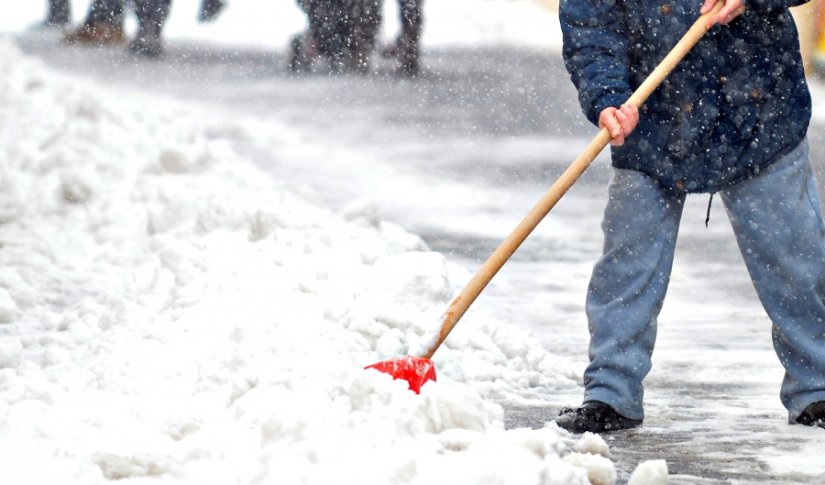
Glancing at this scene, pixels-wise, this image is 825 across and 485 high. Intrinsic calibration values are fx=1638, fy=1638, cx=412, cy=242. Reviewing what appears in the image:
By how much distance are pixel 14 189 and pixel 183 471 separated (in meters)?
5.54

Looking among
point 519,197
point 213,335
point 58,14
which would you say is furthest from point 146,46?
point 213,335

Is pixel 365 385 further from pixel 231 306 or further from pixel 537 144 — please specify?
pixel 537 144

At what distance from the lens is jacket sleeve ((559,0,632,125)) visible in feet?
15.2

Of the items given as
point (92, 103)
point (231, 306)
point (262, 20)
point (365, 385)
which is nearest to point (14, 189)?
point (92, 103)

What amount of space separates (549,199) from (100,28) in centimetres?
1821

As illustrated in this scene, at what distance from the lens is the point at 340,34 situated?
18.5m

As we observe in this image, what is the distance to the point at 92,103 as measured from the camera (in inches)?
411

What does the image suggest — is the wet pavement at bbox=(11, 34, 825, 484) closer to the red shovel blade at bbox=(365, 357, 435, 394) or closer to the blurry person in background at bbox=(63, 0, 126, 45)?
the blurry person in background at bbox=(63, 0, 126, 45)

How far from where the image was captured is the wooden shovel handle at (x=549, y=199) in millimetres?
4492

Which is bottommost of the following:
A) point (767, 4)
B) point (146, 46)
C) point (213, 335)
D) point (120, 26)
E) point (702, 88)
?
point (146, 46)

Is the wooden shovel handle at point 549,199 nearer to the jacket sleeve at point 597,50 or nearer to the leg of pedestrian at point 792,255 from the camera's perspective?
the jacket sleeve at point 597,50

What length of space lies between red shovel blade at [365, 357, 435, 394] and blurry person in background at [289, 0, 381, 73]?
13686mm

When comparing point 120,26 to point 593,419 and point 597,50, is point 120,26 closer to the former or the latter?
point 597,50

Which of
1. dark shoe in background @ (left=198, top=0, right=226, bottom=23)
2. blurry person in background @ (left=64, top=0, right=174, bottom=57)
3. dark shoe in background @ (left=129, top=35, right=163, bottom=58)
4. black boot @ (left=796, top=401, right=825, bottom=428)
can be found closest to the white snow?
black boot @ (left=796, top=401, right=825, bottom=428)
